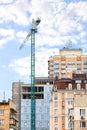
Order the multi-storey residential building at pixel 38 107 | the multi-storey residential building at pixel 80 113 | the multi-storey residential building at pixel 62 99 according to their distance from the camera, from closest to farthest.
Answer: the multi-storey residential building at pixel 80 113 < the multi-storey residential building at pixel 62 99 < the multi-storey residential building at pixel 38 107

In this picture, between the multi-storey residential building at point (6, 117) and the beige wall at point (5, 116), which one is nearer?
the beige wall at point (5, 116)

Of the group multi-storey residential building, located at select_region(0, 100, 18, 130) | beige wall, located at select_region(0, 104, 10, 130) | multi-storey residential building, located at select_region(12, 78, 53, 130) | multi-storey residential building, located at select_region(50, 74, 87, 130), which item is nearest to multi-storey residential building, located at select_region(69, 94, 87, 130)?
beige wall, located at select_region(0, 104, 10, 130)

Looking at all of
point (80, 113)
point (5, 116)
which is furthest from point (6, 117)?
point (80, 113)

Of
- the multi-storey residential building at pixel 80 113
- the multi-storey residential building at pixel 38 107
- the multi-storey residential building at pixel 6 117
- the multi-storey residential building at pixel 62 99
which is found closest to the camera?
the multi-storey residential building at pixel 80 113

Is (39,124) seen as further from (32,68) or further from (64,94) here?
(64,94)

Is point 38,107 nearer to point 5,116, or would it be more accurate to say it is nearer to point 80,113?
point 5,116

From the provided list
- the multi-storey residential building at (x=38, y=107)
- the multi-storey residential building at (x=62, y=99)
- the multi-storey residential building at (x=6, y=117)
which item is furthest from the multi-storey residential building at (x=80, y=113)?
the multi-storey residential building at (x=38, y=107)

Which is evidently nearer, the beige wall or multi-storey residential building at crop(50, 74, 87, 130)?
the beige wall

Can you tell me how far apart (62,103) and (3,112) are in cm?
2786

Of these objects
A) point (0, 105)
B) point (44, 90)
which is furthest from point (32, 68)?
point (0, 105)

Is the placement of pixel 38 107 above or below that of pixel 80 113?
above

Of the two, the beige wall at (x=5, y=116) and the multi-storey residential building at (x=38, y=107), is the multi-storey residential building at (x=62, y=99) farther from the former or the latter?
the multi-storey residential building at (x=38, y=107)

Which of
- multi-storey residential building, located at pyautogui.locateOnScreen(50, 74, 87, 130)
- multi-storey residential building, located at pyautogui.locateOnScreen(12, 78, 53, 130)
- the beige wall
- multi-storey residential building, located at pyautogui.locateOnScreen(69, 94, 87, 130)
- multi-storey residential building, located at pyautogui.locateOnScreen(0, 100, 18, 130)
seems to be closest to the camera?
multi-storey residential building, located at pyautogui.locateOnScreen(69, 94, 87, 130)

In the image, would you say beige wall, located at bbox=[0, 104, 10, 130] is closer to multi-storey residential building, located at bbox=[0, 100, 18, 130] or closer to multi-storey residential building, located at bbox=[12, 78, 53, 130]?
multi-storey residential building, located at bbox=[0, 100, 18, 130]
